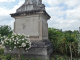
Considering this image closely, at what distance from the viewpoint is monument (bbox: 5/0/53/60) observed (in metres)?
5.29

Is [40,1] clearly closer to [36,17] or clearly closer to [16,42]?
[36,17]

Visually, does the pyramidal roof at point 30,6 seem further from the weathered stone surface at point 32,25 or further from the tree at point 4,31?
the tree at point 4,31

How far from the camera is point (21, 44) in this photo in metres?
4.23

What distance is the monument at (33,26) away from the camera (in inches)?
208

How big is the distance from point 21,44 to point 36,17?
2592mm

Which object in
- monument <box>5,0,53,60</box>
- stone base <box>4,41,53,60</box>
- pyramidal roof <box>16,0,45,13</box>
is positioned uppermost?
pyramidal roof <box>16,0,45,13</box>

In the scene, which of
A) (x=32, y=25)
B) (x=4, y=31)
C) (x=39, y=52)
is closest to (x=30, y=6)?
(x=32, y=25)

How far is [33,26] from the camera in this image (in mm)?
6082

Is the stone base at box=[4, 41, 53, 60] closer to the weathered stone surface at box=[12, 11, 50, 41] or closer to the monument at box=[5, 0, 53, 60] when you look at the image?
the monument at box=[5, 0, 53, 60]

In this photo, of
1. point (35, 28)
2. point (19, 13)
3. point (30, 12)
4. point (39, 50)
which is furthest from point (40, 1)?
point (39, 50)

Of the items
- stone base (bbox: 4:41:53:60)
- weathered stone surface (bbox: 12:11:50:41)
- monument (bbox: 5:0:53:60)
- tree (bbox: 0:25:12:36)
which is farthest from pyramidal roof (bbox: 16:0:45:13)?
tree (bbox: 0:25:12:36)

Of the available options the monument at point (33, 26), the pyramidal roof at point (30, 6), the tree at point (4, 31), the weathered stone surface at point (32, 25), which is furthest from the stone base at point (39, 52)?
the tree at point (4, 31)

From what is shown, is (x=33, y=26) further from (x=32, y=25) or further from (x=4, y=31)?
(x=4, y=31)

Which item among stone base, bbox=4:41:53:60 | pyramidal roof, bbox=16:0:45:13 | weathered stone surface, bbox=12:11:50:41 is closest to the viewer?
stone base, bbox=4:41:53:60
